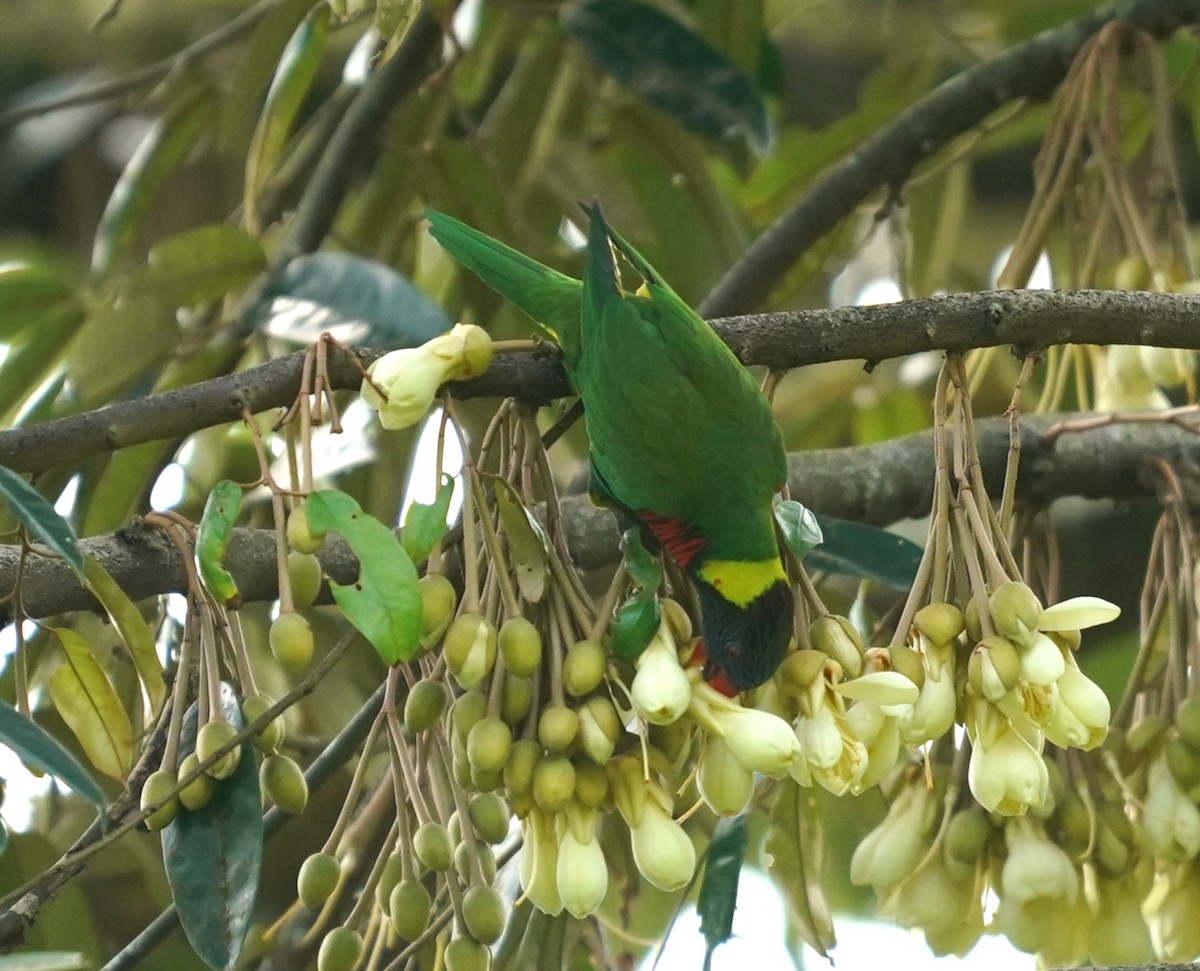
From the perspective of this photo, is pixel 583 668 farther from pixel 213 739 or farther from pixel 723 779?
pixel 213 739

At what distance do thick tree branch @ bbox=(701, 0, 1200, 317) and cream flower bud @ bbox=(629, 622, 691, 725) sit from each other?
1148 millimetres

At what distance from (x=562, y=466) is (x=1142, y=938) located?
1.57 metres

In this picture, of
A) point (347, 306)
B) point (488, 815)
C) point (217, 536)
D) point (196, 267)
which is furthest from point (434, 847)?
point (196, 267)

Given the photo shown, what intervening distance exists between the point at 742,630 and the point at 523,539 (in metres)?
0.26

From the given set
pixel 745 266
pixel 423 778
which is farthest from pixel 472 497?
pixel 745 266

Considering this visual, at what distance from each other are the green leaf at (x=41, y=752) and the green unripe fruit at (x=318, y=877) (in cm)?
21

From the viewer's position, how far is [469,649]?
1021mm

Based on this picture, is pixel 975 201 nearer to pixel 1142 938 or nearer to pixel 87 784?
pixel 1142 938

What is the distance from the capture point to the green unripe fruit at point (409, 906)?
1.10 meters

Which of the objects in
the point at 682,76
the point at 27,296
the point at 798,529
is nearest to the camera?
the point at 798,529

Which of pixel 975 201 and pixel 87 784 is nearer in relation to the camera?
pixel 87 784

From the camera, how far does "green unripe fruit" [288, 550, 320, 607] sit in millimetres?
1045

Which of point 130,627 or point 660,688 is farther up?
point 130,627

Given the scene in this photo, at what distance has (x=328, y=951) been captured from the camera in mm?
1149
